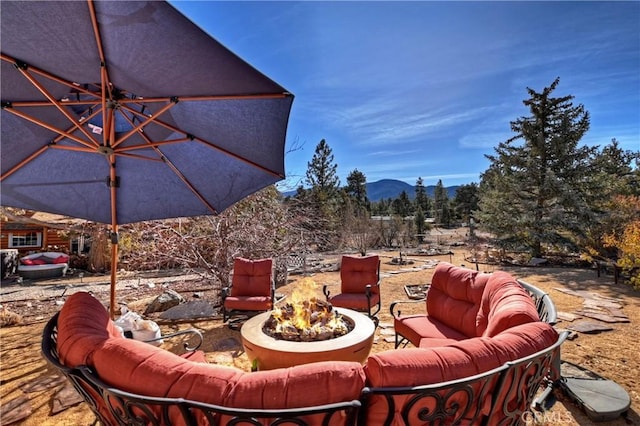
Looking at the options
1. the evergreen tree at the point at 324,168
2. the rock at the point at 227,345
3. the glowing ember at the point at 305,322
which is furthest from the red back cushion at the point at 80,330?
the evergreen tree at the point at 324,168

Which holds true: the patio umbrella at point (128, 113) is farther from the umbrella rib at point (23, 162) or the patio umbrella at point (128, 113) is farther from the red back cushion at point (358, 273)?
the red back cushion at point (358, 273)

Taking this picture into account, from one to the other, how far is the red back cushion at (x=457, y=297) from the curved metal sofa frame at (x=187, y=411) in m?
2.32

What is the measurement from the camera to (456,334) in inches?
122

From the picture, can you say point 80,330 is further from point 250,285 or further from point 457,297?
point 250,285

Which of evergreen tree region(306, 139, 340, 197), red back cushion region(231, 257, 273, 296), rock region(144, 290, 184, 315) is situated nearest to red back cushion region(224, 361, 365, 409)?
red back cushion region(231, 257, 273, 296)

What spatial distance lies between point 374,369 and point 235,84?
1.93m

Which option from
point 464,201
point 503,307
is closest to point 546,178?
point 503,307

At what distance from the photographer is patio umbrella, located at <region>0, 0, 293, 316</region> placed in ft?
5.73

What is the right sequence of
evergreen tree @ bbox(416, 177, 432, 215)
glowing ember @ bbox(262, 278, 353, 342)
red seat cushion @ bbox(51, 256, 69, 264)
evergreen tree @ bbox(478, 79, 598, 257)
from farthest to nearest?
evergreen tree @ bbox(416, 177, 432, 215), red seat cushion @ bbox(51, 256, 69, 264), evergreen tree @ bbox(478, 79, 598, 257), glowing ember @ bbox(262, 278, 353, 342)

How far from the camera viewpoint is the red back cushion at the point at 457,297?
9.98 feet

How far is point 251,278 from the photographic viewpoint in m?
5.22

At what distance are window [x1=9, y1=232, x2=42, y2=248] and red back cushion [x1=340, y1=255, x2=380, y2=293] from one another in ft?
54.9

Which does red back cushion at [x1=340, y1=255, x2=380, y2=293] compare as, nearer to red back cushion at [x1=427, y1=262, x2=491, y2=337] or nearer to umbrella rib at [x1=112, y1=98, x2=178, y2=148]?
red back cushion at [x1=427, y1=262, x2=491, y2=337]

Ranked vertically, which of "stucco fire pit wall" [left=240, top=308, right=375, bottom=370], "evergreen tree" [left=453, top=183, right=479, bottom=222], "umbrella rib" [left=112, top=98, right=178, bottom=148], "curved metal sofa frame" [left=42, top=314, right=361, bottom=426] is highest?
"evergreen tree" [left=453, top=183, right=479, bottom=222]
